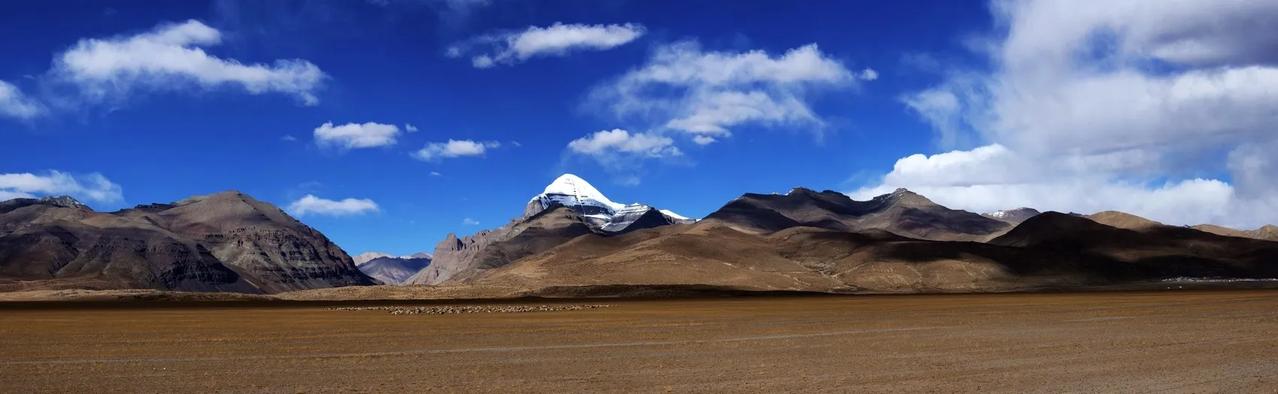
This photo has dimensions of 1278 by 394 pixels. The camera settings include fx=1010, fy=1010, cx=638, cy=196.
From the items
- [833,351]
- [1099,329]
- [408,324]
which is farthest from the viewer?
[408,324]

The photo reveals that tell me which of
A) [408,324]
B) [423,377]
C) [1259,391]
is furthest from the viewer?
[408,324]

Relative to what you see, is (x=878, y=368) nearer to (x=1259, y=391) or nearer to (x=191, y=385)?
(x=1259, y=391)

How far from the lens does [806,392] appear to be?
23.0 meters

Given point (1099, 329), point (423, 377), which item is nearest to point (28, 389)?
point (423, 377)

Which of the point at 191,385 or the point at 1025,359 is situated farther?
the point at 1025,359

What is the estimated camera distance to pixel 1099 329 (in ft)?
147

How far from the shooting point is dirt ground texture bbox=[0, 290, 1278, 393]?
24844 mm

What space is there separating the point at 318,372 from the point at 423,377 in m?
3.72

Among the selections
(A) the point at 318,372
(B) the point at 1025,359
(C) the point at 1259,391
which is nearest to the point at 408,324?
(A) the point at 318,372

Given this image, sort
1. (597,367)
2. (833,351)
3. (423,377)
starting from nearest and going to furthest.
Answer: (423,377) < (597,367) < (833,351)

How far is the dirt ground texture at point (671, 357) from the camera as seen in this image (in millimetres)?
24844

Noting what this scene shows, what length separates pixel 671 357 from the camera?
33.0m

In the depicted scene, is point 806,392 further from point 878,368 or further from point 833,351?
point 833,351

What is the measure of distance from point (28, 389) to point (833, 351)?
23.9 m
